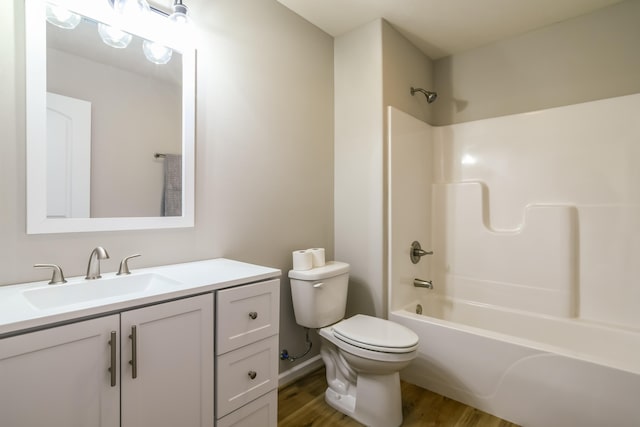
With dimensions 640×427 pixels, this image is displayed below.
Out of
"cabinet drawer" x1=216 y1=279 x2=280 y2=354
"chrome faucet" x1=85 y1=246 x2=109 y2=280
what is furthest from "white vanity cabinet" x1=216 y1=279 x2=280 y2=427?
"chrome faucet" x1=85 y1=246 x2=109 y2=280

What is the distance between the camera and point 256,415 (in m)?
1.32

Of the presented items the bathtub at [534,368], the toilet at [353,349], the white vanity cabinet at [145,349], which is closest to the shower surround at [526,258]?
the bathtub at [534,368]

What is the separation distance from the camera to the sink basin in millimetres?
1058

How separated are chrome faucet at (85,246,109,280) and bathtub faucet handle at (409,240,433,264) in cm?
190

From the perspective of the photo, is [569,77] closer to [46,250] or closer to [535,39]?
[535,39]

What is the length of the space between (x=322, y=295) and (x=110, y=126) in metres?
1.36

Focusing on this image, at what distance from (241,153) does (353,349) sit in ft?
4.03

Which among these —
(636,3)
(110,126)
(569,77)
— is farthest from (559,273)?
(110,126)

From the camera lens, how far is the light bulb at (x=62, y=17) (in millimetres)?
1182

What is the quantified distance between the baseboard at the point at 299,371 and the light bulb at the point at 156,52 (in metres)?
1.88

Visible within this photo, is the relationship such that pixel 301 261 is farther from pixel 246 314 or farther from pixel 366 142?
pixel 366 142

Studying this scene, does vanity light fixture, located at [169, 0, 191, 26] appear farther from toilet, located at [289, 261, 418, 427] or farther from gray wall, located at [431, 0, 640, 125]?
gray wall, located at [431, 0, 640, 125]

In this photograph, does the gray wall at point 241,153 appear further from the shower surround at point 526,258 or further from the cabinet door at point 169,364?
the shower surround at point 526,258

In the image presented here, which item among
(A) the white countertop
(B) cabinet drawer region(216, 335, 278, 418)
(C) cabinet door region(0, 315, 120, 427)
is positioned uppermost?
(A) the white countertop
